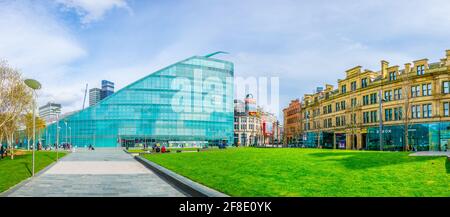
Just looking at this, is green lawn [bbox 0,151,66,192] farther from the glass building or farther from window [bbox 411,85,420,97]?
the glass building

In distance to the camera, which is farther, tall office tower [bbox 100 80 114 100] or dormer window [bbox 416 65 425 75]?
dormer window [bbox 416 65 425 75]

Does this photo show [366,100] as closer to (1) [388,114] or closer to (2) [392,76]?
(1) [388,114]

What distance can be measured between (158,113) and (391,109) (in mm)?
67514

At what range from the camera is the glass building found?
3911 inches

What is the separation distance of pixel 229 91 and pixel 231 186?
102m

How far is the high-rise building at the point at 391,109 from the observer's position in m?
41.4

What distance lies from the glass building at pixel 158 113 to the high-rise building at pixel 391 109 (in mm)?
41802

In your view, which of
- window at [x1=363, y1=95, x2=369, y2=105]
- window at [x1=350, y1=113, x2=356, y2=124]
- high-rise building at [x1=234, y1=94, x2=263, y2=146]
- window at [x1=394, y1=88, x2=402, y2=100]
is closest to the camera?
window at [x1=394, y1=88, x2=402, y2=100]

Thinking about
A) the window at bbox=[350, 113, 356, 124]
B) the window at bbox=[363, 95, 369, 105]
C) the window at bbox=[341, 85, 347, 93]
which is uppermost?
the window at bbox=[341, 85, 347, 93]

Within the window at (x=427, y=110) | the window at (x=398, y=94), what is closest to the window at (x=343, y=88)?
the window at (x=398, y=94)

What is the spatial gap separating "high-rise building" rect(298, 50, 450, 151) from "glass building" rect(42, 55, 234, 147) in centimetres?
4180


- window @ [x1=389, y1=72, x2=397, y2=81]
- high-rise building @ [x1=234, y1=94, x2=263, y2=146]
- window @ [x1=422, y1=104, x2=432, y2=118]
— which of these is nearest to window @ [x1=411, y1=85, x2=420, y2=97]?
window @ [x1=422, y1=104, x2=432, y2=118]

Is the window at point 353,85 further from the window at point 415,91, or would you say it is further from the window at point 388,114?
the window at point 415,91

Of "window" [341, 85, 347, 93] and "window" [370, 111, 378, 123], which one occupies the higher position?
"window" [341, 85, 347, 93]
